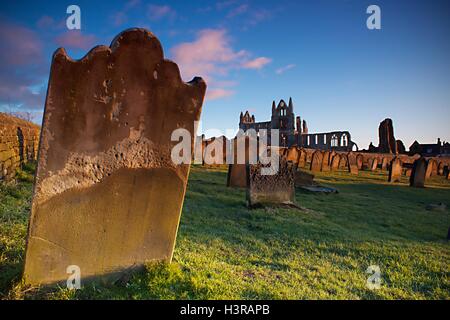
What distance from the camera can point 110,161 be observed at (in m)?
2.74

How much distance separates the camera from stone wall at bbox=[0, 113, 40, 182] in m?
5.70

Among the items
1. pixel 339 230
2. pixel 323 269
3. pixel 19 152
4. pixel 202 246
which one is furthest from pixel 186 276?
pixel 19 152

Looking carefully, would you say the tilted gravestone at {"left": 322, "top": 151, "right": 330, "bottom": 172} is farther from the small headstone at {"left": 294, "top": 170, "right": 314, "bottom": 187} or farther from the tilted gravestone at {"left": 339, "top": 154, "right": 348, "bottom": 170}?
the small headstone at {"left": 294, "top": 170, "right": 314, "bottom": 187}

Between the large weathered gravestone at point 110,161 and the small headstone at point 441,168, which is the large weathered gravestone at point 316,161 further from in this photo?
the large weathered gravestone at point 110,161

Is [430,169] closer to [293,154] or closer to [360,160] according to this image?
[360,160]

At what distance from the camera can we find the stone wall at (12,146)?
5703 mm

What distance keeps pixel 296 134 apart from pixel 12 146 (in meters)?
39.6

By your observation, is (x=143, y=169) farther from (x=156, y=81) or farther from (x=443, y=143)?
(x=443, y=143)

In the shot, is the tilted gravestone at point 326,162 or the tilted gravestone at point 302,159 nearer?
the tilted gravestone at point 326,162

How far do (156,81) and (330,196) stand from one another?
786cm

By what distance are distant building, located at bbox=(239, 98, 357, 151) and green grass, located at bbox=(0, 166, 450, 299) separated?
33264 mm

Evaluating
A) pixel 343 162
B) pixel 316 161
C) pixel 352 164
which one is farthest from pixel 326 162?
pixel 343 162

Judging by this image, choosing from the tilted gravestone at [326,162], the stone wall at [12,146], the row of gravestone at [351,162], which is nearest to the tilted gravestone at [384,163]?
the row of gravestone at [351,162]

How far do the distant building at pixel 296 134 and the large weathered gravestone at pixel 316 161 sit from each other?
2312cm
